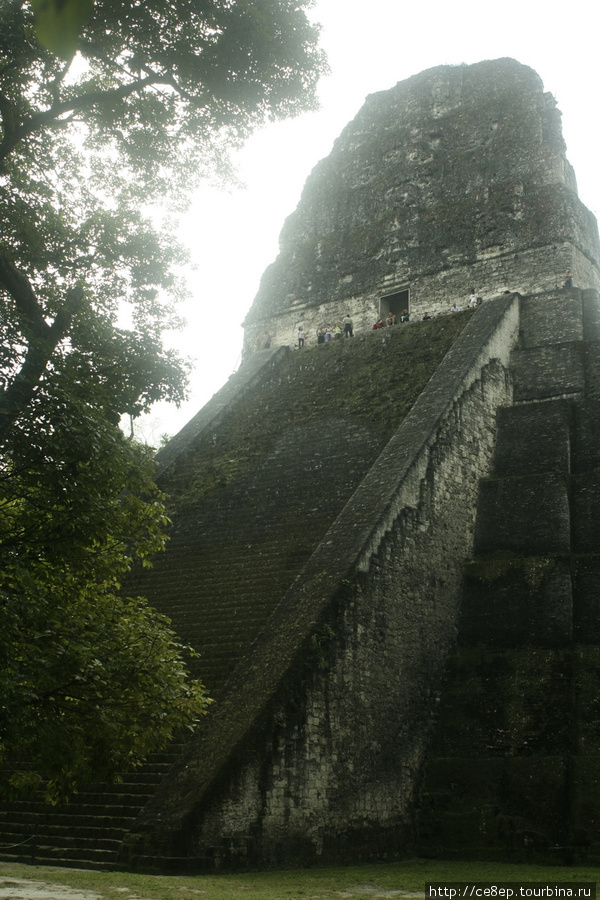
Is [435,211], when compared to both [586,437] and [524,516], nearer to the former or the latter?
[586,437]

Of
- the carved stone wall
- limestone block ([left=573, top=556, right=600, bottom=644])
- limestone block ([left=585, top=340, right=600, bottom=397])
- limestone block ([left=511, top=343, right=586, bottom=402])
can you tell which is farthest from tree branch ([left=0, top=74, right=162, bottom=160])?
the carved stone wall

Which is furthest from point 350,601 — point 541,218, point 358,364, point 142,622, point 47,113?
point 541,218

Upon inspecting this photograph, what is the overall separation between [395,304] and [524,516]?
29.5ft

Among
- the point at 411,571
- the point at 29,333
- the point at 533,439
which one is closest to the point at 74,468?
the point at 29,333

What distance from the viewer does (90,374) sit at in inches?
261

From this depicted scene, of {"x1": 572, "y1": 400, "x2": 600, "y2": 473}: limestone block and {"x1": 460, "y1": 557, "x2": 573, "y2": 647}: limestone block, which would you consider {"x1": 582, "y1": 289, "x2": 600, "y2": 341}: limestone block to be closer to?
{"x1": 572, "y1": 400, "x2": 600, "y2": 473}: limestone block

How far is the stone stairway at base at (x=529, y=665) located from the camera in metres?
8.01

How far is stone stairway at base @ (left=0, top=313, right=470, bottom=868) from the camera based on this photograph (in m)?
7.36

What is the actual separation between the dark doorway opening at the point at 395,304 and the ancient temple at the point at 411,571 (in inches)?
5.6

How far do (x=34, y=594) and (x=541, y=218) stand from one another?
579 inches

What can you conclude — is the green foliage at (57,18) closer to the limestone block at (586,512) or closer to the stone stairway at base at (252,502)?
the stone stairway at base at (252,502)

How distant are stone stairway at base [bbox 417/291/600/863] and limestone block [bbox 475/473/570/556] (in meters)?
0.02

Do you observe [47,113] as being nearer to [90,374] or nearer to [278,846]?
[90,374]

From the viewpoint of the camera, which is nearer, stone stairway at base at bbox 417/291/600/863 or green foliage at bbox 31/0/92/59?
green foliage at bbox 31/0/92/59
